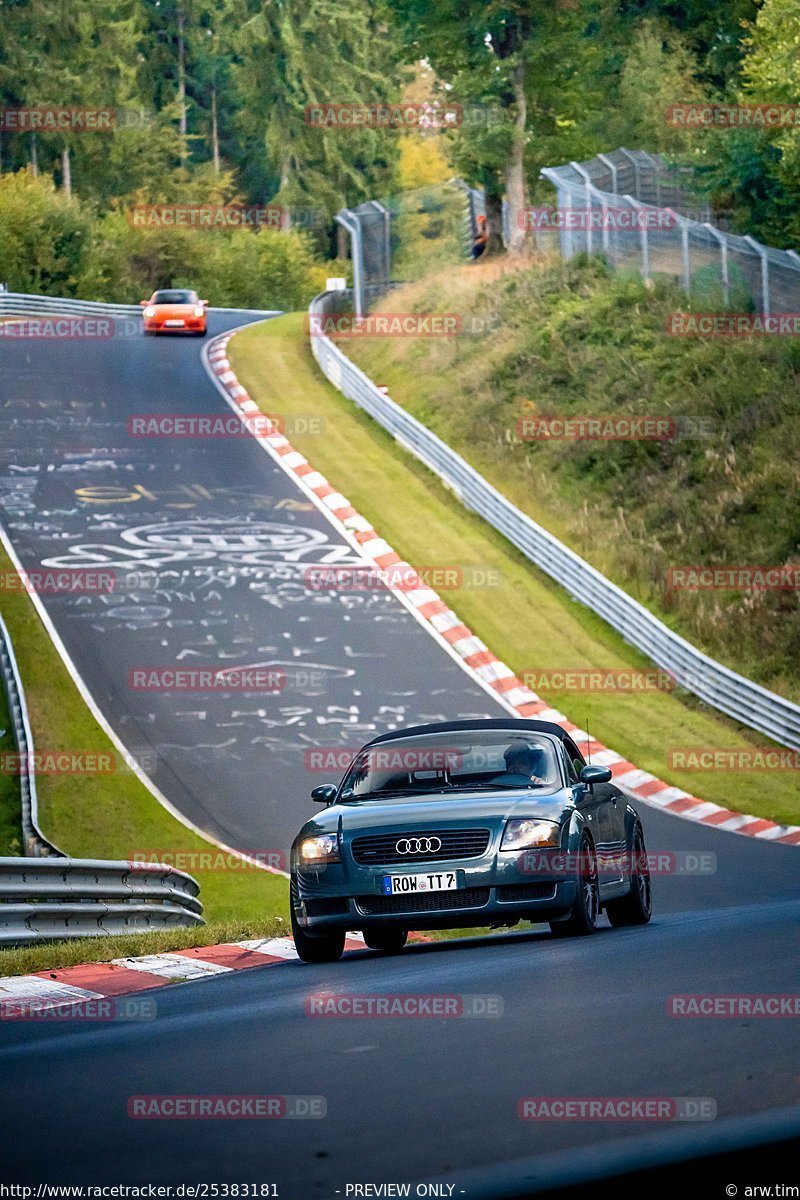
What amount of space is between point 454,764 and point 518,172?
139ft

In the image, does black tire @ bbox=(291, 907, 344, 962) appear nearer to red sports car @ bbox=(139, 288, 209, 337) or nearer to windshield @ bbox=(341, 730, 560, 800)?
windshield @ bbox=(341, 730, 560, 800)

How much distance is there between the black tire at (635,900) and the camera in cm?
1217

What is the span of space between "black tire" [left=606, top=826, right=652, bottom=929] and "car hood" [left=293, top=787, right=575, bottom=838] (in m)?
1.39

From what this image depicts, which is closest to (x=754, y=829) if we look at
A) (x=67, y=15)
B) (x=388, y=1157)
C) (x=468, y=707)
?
(x=468, y=707)

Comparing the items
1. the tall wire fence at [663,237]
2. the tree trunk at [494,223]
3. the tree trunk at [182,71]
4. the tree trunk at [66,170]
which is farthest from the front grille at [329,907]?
the tree trunk at [182,71]

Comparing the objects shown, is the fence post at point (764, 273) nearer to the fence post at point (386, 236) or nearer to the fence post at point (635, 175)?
the fence post at point (635, 175)

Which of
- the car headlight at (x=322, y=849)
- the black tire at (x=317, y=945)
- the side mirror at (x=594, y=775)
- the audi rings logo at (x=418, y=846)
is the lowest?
the black tire at (x=317, y=945)

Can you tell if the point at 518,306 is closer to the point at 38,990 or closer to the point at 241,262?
the point at 38,990

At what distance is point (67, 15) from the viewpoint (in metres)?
93.2

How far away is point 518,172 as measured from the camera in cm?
5144

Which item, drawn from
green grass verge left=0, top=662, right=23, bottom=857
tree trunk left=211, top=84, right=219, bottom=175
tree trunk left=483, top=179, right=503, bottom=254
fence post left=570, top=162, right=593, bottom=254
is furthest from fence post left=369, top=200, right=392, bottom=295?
tree trunk left=211, top=84, right=219, bottom=175

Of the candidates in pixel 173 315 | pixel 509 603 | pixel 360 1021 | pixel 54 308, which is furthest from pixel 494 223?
pixel 360 1021

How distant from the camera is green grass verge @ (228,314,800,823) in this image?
23625 millimetres

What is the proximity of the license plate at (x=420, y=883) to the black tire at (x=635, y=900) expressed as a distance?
194 centimetres
